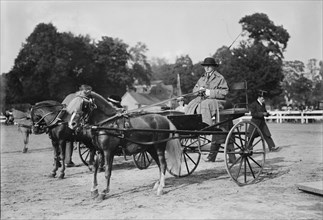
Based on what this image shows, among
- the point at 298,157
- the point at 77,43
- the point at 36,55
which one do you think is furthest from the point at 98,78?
the point at 298,157

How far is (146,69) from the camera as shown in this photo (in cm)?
7469

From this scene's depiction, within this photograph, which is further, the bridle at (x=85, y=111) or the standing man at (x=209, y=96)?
the standing man at (x=209, y=96)

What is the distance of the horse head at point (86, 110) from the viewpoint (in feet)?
22.3

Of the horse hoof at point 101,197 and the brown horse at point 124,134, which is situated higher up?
the brown horse at point 124,134

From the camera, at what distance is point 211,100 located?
8414 mm

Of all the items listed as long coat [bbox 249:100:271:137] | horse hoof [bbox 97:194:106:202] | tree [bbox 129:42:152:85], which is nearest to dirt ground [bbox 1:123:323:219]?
horse hoof [bbox 97:194:106:202]

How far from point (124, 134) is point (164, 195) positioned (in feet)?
4.91

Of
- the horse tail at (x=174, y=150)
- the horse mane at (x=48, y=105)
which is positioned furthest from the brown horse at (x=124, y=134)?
the horse mane at (x=48, y=105)

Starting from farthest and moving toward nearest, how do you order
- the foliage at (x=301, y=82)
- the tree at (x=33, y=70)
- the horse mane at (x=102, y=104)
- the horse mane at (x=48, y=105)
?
the foliage at (x=301, y=82) < the tree at (x=33, y=70) < the horse mane at (x=48, y=105) < the horse mane at (x=102, y=104)

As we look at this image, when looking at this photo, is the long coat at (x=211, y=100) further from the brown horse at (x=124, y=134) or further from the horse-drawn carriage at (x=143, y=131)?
the brown horse at (x=124, y=134)

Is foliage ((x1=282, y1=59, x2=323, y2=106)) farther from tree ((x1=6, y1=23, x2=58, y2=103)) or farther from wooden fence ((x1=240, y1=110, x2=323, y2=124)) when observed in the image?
tree ((x1=6, y1=23, x2=58, y2=103))

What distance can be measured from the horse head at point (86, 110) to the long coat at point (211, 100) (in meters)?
2.13

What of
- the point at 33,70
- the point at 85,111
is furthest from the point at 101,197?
the point at 33,70

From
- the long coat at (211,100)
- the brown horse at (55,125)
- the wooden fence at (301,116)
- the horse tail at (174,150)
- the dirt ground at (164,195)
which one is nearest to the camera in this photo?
the dirt ground at (164,195)
